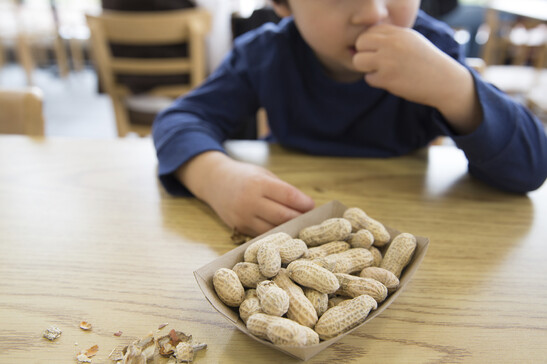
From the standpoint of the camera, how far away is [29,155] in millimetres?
765

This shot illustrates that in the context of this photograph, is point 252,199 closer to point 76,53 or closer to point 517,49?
point 517,49

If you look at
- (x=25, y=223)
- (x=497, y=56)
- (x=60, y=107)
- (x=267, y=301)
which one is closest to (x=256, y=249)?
(x=267, y=301)

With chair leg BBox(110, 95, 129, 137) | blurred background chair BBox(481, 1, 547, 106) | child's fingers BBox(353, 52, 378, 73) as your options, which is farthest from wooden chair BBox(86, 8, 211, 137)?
blurred background chair BBox(481, 1, 547, 106)

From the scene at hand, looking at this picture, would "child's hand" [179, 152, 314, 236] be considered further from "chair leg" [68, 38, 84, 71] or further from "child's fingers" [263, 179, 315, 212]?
"chair leg" [68, 38, 84, 71]

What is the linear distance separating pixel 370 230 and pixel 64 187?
0.48 m

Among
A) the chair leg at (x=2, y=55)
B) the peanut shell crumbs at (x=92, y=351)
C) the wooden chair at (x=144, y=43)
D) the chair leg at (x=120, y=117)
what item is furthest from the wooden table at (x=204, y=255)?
the chair leg at (x=2, y=55)

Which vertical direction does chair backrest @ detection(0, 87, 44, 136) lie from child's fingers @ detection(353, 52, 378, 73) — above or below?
below

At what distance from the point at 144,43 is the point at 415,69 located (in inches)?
54.1

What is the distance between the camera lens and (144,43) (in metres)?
1.72

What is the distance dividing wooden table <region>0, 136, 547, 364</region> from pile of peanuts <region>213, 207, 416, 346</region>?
29mm

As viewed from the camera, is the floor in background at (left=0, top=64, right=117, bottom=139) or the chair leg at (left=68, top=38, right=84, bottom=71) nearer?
the floor in background at (left=0, top=64, right=117, bottom=139)

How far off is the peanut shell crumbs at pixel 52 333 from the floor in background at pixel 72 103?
220 centimetres

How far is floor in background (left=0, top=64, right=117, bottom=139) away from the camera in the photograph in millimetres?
3035

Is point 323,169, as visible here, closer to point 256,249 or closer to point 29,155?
point 256,249
